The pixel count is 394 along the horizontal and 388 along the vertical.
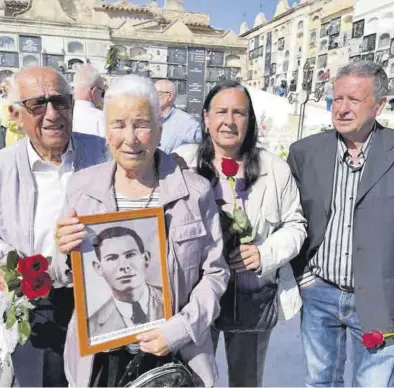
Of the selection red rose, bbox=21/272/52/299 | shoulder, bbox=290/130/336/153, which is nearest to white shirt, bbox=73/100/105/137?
shoulder, bbox=290/130/336/153

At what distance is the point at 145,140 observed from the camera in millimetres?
1056

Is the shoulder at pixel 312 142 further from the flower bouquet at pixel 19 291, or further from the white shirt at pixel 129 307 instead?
the flower bouquet at pixel 19 291

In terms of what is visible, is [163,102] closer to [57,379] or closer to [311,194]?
[311,194]

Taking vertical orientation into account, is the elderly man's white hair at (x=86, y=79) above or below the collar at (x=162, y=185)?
above

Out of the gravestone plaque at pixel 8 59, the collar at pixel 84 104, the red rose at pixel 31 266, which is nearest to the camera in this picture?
the red rose at pixel 31 266

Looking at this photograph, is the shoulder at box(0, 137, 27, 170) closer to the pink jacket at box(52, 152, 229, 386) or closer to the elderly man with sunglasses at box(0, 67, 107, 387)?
the elderly man with sunglasses at box(0, 67, 107, 387)

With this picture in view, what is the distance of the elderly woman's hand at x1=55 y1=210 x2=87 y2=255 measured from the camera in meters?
0.95

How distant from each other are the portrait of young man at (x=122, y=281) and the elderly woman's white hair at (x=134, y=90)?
1.19 ft

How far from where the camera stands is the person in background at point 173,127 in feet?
11.0

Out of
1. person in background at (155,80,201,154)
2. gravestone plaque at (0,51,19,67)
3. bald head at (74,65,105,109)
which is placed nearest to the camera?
bald head at (74,65,105,109)

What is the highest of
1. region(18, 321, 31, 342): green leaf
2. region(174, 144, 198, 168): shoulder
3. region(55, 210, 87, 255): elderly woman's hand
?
region(174, 144, 198, 168): shoulder

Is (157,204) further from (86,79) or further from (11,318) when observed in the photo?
(86,79)

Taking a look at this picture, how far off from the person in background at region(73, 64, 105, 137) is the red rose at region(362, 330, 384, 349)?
2.04 m

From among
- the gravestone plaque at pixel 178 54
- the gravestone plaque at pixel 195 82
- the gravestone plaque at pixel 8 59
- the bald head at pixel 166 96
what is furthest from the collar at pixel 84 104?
the gravestone plaque at pixel 178 54
